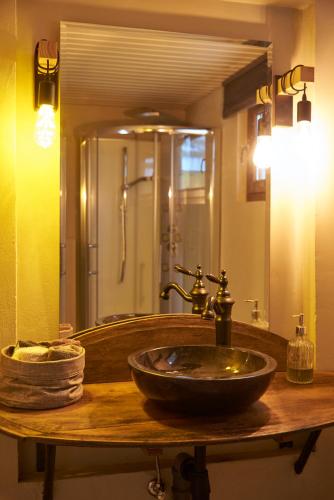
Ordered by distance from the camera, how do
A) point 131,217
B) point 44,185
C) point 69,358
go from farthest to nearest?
point 131,217 < point 44,185 < point 69,358

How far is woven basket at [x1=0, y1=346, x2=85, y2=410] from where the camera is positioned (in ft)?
5.00

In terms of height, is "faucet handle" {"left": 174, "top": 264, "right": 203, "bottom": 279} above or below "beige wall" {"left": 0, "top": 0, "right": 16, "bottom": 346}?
below

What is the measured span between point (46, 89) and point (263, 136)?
77 centimetres

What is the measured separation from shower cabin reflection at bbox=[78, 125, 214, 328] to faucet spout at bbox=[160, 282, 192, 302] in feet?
0.09

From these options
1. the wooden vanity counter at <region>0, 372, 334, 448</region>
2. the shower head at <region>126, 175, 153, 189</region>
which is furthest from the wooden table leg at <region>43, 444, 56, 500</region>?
the shower head at <region>126, 175, 153, 189</region>

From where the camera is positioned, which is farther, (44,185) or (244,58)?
(244,58)

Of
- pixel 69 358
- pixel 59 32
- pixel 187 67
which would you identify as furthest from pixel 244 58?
→ pixel 69 358

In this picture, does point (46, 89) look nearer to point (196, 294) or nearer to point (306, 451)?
point (196, 294)

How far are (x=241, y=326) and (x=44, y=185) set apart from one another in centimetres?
82

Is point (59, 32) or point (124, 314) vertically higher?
point (59, 32)

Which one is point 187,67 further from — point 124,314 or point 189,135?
point 124,314

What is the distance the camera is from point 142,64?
1.95 m

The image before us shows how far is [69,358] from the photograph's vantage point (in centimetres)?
159

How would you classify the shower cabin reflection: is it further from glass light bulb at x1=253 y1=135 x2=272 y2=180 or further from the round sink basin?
the round sink basin
